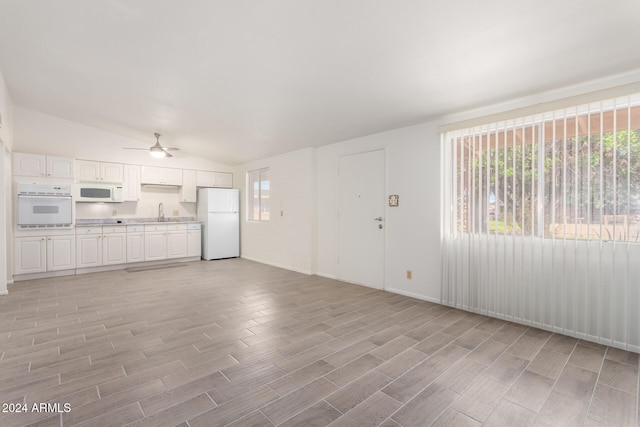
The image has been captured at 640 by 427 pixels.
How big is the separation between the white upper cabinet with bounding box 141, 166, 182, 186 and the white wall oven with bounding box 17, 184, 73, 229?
4.46 feet

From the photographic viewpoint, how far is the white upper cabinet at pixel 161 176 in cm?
654

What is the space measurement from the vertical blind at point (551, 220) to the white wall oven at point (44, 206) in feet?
20.8

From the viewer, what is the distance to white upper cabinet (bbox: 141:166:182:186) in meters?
6.54

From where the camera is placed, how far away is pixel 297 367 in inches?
91.4

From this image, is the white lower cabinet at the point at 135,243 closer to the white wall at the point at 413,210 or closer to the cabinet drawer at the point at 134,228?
the cabinet drawer at the point at 134,228

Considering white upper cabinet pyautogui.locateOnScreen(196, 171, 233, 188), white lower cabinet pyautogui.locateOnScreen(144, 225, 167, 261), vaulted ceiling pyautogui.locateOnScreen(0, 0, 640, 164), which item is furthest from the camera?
white upper cabinet pyautogui.locateOnScreen(196, 171, 233, 188)

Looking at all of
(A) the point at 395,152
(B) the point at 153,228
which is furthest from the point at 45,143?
(A) the point at 395,152

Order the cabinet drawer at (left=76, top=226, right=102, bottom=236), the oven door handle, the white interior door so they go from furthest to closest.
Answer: the cabinet drawer at (left=76, top=226, right=102, bottom=236) < the oven door handle < the white interior door

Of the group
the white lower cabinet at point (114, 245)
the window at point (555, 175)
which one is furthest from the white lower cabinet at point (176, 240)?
the window at point (555, 175)

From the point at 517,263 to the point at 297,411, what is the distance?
278 cm

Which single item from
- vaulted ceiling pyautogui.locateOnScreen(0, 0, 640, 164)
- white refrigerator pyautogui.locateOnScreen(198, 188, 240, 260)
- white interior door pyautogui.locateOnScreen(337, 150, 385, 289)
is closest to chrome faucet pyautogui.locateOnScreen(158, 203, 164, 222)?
white refrigerator pyautogui.locateOnScreen(198, 188, 240, 260)

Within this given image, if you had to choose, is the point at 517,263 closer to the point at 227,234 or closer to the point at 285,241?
Answer: the point at 285,241

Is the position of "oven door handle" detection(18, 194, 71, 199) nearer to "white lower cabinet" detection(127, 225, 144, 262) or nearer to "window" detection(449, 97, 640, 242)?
"white lower cabinet" detection(127, 225, 144, 262)

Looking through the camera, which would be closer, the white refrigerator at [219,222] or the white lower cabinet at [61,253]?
the white lower cabinet at [61,253]
